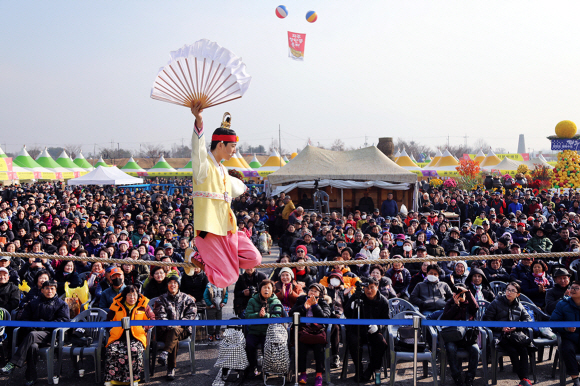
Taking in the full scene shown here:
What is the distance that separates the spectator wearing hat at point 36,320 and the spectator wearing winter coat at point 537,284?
5.20 metres

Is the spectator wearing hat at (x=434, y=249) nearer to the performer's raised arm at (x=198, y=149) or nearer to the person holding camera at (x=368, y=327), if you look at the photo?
the person holding camera at (x=368, y=327)

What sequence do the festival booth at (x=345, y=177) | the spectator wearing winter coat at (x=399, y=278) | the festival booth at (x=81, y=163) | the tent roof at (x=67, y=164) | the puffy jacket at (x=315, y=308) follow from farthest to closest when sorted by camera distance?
1. the festival booth at (x=81, y=163)
2. the tent roof at (x=67, y=164)
3. the festival booth at (x=345, y=177)
4. the spectator wearing winter coat at (x=399, y=278)
5. the puffy jacket at (x=315, y=308)

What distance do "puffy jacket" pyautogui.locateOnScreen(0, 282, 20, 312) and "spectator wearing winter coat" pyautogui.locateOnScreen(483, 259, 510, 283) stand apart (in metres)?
5.64

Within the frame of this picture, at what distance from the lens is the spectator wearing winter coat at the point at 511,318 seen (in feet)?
14.3

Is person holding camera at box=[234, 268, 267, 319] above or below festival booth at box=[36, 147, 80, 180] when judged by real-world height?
below

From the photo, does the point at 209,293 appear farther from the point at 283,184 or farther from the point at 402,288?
the point at 283,184

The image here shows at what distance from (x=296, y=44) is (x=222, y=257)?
49.8 feet

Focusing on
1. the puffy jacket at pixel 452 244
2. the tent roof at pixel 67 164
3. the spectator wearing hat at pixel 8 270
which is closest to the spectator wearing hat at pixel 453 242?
the puffy jacket at pixel 452 244

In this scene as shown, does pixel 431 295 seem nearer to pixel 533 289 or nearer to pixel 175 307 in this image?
pixel 533 289

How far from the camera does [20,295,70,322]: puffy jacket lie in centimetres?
465

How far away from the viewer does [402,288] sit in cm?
598

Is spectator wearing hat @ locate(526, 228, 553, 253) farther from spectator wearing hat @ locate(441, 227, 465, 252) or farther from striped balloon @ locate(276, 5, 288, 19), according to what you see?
striped balloon @ locate(276, 5, 288, 19)

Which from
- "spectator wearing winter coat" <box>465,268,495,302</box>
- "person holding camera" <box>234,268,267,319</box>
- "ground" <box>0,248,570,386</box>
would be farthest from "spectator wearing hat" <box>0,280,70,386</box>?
"spectator wearing winter coat" <box>465,268,495,302</box>

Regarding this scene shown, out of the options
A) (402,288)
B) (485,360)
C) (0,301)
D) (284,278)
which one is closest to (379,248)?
(402,288)
